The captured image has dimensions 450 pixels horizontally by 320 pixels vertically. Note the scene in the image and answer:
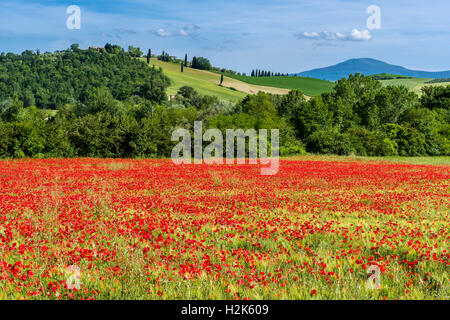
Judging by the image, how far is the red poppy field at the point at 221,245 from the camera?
20.9 feet

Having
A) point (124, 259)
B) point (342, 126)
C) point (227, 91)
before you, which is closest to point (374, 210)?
point (124, 259)

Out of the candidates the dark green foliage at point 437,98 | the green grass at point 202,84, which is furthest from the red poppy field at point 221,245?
the green grass at point 202,84

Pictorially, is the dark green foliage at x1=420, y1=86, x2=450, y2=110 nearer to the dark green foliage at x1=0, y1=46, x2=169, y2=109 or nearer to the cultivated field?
the cultivated field

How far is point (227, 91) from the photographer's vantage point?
170m

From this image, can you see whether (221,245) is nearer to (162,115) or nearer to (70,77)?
(162,115)

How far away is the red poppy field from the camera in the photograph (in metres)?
6.37

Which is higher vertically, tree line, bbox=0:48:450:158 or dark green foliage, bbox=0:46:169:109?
dark green foliage, bbox=0:46:169:109

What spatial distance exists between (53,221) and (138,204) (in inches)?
141

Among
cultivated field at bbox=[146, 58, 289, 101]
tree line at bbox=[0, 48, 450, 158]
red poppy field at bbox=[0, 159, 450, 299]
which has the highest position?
cultivated field at bbox=[146, 58, 289, 101]

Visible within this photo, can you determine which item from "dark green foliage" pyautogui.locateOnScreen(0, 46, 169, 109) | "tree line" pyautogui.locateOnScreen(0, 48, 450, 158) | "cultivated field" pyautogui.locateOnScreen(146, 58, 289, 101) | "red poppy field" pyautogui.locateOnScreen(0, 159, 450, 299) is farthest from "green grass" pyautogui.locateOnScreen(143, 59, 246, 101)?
"red poppy field" pyautogui.locateOnScreen(0, 159, 450, 299)

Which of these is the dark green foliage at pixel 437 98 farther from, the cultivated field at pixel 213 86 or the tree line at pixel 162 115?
the cultivated field at pixel 213 86

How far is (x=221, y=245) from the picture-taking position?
9.23 m
